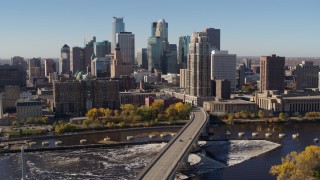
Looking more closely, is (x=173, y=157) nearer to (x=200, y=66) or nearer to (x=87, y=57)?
(x=200, y=66)

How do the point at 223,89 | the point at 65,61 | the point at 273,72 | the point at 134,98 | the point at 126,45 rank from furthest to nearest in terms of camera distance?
the point at 126,45
the point at 65,61
the point at 273,72
the point at 223,89
the point at 134,98

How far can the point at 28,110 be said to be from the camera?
57.4 m

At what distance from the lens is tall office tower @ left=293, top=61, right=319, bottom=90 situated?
292ft

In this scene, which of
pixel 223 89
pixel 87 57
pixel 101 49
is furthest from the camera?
pixel 101 49

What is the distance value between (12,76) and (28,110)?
3502cm

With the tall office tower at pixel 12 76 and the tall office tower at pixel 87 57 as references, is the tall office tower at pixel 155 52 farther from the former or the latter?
the tall office tower at pixel 12 76

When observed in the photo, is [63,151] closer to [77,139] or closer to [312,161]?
[77,139]

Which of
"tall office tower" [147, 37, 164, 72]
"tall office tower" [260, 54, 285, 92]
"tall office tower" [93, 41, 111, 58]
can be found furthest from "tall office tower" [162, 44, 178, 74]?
"tall office tower" [260, 54, 285, 92]

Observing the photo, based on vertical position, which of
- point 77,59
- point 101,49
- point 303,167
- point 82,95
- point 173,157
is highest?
point 101,49

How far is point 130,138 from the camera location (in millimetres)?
45750

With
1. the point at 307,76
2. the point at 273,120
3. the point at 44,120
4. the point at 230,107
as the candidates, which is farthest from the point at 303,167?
the point at 307,76

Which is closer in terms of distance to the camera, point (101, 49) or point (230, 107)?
point (230, 107)

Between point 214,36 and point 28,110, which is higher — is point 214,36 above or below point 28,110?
above

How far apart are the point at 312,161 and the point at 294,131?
22.4 m
